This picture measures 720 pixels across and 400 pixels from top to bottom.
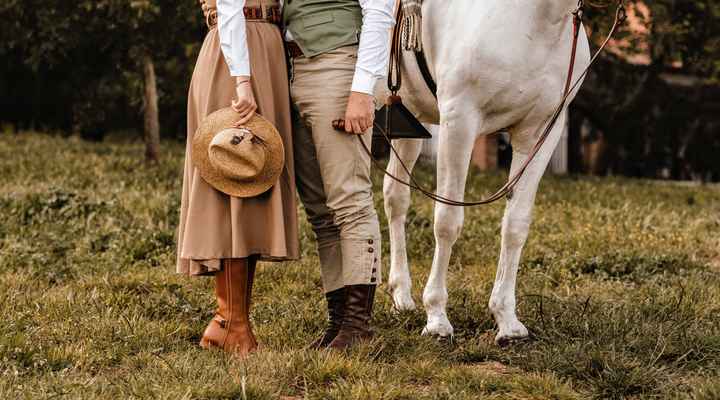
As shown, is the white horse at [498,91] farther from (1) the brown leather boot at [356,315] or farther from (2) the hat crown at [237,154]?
(2) the hat crown at [237,154]

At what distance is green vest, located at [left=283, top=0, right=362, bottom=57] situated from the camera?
4195mm

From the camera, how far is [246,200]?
14.1 ft

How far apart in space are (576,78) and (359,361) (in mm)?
1854

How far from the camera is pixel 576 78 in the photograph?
5.02m

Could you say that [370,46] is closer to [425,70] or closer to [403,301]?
[425,70]

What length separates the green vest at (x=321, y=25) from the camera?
13.8 ft

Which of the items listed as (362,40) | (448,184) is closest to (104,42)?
(448,184)

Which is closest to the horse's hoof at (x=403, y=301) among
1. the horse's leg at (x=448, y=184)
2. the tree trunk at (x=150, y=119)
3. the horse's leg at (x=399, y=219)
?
the horse's leg at (x=399, y=219)

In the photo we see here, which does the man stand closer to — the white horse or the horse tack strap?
the white horse

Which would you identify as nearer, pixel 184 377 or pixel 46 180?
pixel 184 377

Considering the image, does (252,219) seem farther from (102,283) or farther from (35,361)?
(102,283)

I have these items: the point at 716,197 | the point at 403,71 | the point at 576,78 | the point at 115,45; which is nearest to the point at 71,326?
the point at 403,71

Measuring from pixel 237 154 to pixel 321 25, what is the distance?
2.09 feet

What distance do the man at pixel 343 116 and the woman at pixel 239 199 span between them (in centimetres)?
9
